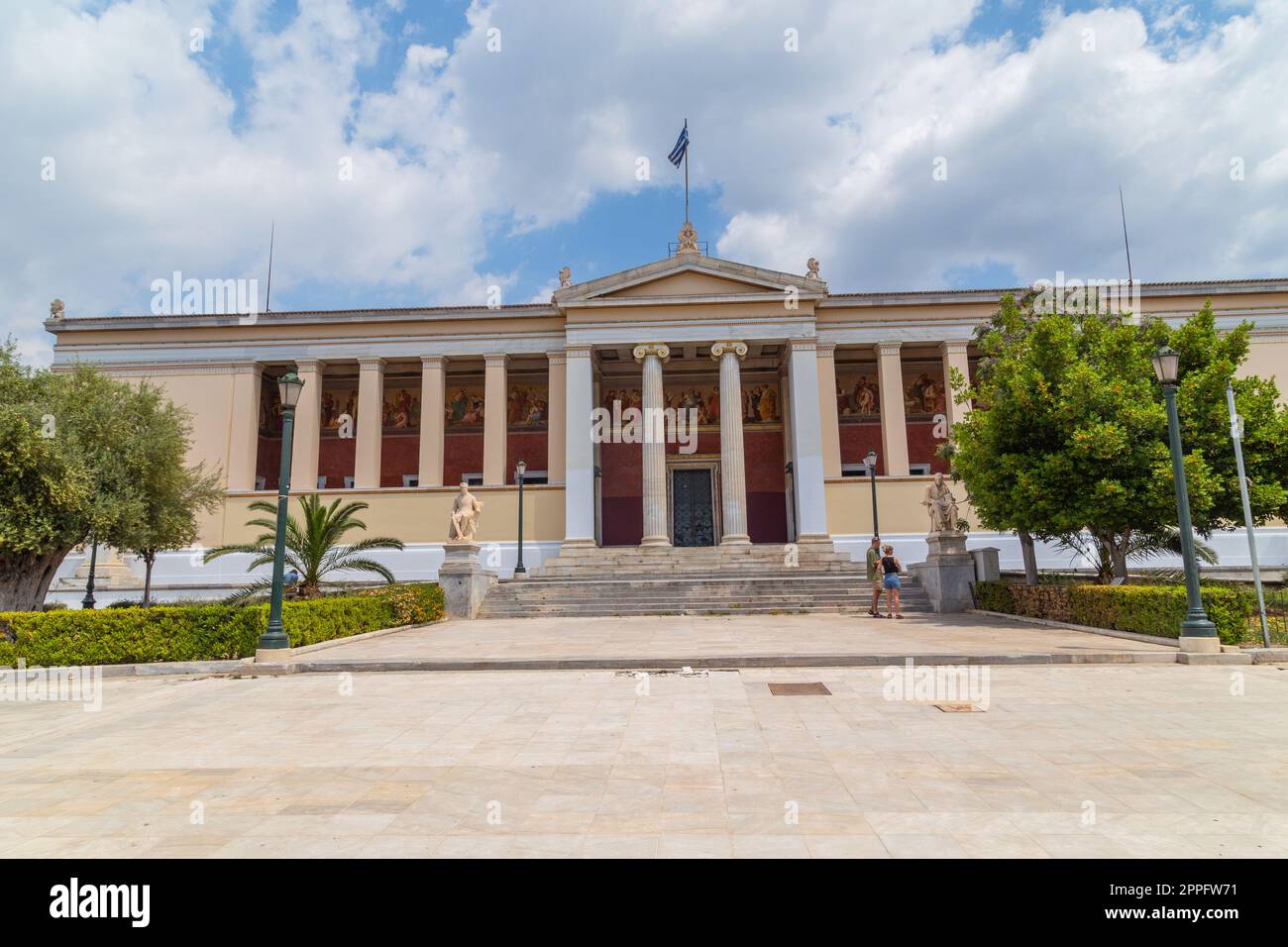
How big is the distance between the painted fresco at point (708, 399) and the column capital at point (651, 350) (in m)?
4.37

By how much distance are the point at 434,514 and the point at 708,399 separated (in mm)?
12711

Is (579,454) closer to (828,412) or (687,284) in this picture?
(687,284)

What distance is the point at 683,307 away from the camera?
28828 millimetres

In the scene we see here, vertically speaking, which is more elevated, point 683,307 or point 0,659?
point 683,307

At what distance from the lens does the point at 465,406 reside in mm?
32906

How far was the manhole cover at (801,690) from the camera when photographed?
8148mm

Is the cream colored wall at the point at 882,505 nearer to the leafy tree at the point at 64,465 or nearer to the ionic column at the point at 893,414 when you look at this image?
the ionic column at the point at 893,414

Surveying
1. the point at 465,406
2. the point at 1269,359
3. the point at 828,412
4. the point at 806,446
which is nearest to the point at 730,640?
the point at 806,446

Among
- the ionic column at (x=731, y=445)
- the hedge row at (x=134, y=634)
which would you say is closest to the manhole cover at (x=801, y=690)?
the hedge row at (x=134, y=634)

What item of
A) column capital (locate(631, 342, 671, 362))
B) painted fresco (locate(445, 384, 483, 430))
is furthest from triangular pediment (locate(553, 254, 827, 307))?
painted fresco (locate(445, 384, 483, 430))

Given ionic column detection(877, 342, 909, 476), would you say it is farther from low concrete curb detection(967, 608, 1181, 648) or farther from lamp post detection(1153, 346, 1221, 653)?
lamp post detection(1153, 346, 1221, 653)
